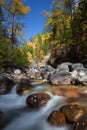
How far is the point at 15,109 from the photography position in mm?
7824

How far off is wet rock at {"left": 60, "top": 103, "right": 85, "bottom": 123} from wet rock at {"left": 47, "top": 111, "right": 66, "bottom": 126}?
5.8 inches

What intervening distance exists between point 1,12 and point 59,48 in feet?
25.4

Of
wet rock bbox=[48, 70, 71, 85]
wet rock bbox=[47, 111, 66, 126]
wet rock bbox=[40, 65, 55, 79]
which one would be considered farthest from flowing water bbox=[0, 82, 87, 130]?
wet rock bbox=[40, 65, 55, 79]

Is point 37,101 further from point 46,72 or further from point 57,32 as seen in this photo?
point 57,32

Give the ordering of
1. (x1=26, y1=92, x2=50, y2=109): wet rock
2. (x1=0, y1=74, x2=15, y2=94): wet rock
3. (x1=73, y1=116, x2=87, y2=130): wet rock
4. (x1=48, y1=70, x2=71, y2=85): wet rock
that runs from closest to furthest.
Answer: (x1=73, y1=116, x2=87, y2=130): wet rock, (x1=26, y1=92, x2=50, y2=109): wet rock, (x1=0, y1=74, x2=15, y2=94): wet rock, (x1=48, y1=70, x2=71, y2=85): wet rock

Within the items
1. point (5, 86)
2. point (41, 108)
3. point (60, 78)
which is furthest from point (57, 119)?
point (60, 78)

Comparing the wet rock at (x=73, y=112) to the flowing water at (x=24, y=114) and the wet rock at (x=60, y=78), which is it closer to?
the flowing water at (x=24, y=114)

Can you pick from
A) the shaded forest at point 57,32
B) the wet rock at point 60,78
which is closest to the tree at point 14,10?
the shaded forest at point 57,32

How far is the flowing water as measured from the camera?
6.44 m

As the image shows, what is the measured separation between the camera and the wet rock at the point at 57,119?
20.0 ft

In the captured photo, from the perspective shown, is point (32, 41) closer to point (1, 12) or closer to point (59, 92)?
point (1, 12)

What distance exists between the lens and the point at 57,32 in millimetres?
25891

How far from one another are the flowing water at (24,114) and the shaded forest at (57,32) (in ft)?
30.3

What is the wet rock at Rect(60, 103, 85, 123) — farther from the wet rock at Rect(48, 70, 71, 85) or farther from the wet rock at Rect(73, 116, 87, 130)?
the wet rock at Rect(48, 70, 71, 85)
